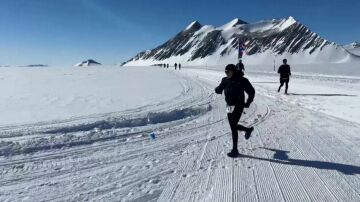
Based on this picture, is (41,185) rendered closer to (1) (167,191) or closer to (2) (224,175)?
(1) (167,191)

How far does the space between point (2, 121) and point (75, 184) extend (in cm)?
549

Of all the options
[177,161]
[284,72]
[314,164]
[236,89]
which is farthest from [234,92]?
[284,72]

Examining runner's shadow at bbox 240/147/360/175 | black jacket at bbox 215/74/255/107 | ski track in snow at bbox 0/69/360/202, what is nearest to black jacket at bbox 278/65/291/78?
ski track in snow at bbox 0/69/360/202

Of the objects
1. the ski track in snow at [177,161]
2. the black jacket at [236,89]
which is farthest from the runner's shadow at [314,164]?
the black jacket at [236,89]

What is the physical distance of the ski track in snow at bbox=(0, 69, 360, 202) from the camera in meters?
5.14

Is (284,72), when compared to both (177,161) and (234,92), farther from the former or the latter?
(177,161)

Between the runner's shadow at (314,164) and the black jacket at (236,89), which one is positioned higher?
the black jacket at (236,89)

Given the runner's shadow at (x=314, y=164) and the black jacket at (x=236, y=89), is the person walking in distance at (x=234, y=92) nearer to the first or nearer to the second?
the black jacket at (x=236, y=89)

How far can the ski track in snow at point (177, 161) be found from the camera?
5137 millimetres

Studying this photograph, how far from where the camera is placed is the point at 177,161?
21.5 ft

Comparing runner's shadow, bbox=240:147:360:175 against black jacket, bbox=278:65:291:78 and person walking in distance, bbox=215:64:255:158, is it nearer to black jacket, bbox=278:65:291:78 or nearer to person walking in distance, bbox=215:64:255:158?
person walking in distance, bbox=215:64:255:158

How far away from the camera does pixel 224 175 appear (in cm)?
585

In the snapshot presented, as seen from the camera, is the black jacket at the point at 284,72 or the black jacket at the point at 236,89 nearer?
the black jacket at the point at 236,89

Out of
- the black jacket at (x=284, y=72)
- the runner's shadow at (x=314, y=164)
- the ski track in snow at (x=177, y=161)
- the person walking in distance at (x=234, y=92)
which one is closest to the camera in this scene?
the ski track in snow at (x=177, y=161)
